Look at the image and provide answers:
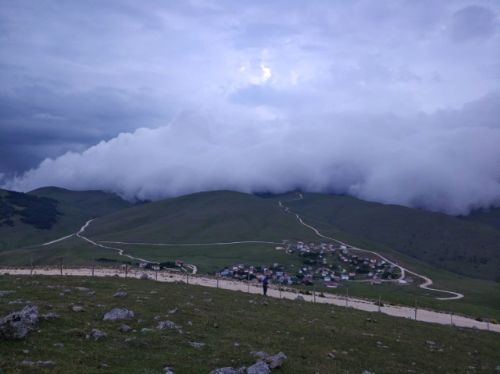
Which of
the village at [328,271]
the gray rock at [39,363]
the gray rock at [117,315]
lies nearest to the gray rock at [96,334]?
the gray rock at [117,315]

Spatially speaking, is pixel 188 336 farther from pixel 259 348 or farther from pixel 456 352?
pixel 456 352

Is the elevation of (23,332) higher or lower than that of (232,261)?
higher

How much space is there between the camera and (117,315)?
1250 inches

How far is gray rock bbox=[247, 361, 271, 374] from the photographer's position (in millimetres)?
22536

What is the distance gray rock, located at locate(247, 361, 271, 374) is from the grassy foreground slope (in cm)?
120

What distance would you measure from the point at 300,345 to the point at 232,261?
6443 inches

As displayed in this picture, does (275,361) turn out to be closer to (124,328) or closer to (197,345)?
(197,345)

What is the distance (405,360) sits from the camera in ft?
103

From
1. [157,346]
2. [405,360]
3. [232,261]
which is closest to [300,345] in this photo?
[405,360]

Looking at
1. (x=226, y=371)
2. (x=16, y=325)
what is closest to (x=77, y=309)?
(x=16, y=325)

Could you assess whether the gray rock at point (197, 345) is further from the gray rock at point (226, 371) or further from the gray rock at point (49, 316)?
the gray rock at point (49, 316)

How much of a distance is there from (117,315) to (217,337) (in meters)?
7.05

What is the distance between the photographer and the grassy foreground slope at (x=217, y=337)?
23375mm

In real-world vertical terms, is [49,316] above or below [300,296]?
above
